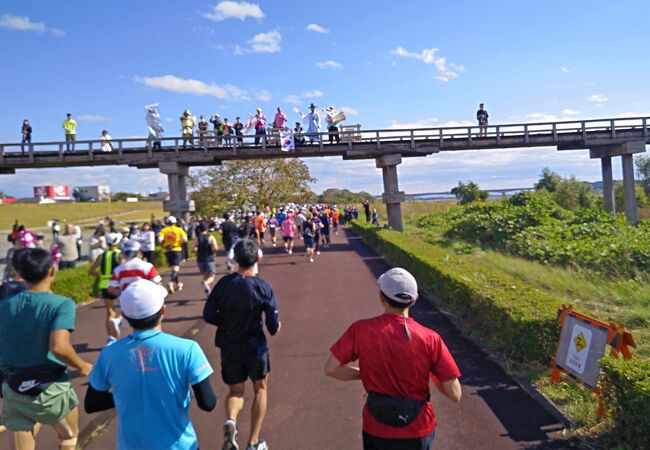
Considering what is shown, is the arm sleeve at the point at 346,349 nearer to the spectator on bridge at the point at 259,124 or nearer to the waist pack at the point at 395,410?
the waist pack at the point at 395,410

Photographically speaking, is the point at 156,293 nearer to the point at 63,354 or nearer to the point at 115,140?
the point at 63,354

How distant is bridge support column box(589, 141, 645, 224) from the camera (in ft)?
74.6

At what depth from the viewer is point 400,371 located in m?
2.74

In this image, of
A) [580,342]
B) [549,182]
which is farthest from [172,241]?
[549,182]

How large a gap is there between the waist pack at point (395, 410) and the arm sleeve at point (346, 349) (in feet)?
0.95

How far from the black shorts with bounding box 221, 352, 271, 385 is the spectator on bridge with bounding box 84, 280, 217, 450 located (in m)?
1.46

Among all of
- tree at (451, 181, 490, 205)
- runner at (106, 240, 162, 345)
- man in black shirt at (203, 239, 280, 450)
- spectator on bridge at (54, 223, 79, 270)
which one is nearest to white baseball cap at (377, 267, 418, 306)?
man in black shirt at (203, 239, 280, 450)

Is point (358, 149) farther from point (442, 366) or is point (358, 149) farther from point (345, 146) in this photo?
point (442, 366)

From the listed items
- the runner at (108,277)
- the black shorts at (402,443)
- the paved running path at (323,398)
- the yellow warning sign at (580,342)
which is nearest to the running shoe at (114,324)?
the runner at (108,277)

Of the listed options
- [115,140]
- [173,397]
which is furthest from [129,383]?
[115,140]

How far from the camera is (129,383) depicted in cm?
262

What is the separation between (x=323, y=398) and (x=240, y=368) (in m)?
1.50

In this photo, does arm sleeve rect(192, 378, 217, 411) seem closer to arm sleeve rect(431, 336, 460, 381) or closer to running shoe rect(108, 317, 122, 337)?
arm sleeve rect(431, 336, 460, 381)

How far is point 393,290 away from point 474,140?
832 inches
